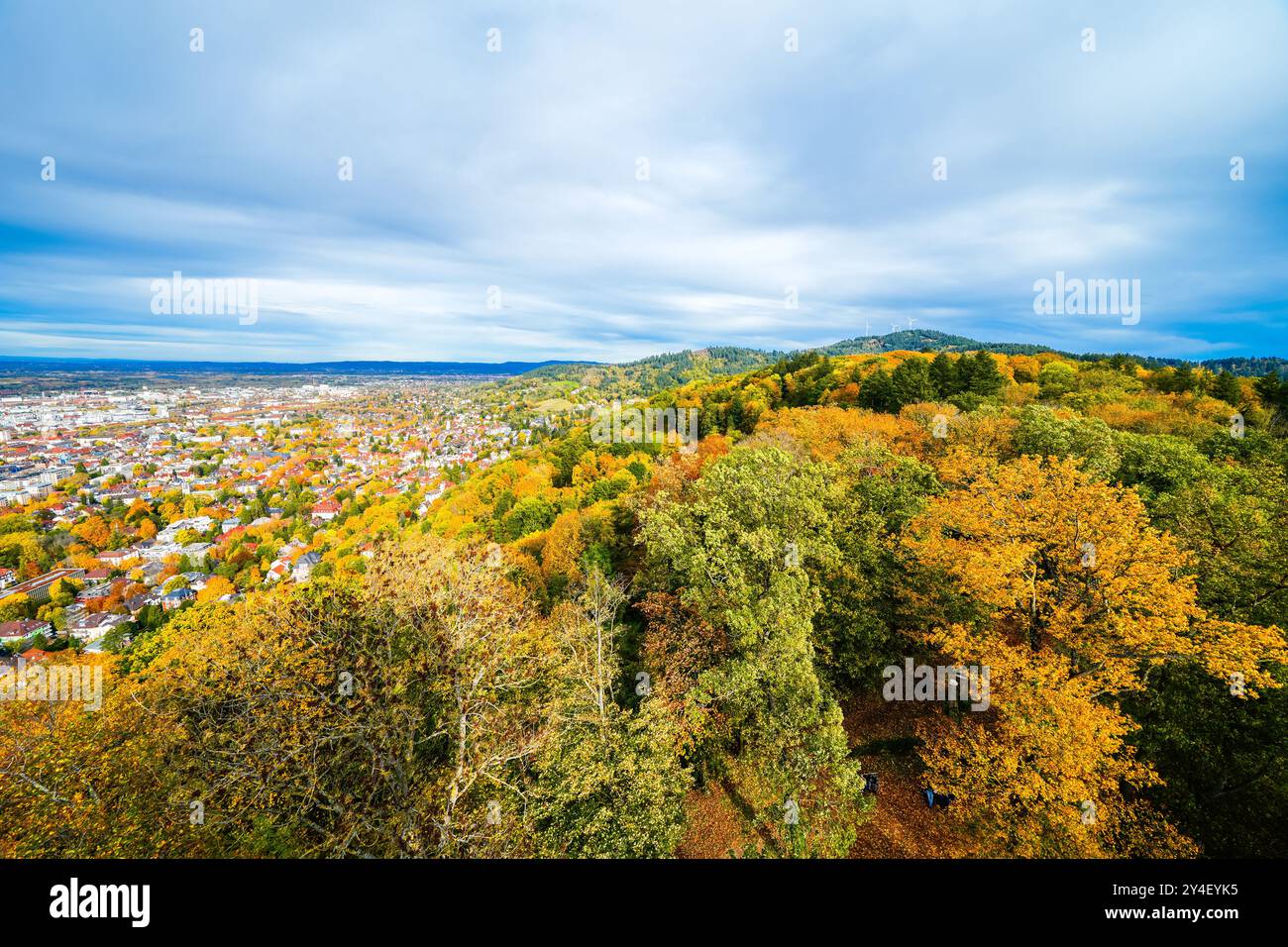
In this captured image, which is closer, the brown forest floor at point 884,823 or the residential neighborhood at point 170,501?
the brown forest floor at point 884,823

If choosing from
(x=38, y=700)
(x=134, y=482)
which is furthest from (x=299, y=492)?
(x=38, y=700)

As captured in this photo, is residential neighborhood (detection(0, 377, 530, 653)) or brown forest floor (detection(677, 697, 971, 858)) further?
residential neighborhood (detection(0, 377, 530, 653))

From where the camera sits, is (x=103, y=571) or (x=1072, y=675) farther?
(x=103, y=571)

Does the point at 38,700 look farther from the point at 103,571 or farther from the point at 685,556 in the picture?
the point at 103,571

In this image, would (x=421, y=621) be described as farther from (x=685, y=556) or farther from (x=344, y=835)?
(x=685, y=556)

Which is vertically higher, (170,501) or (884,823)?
(170,501)

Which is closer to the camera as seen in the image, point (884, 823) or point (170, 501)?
point (884, 823)
